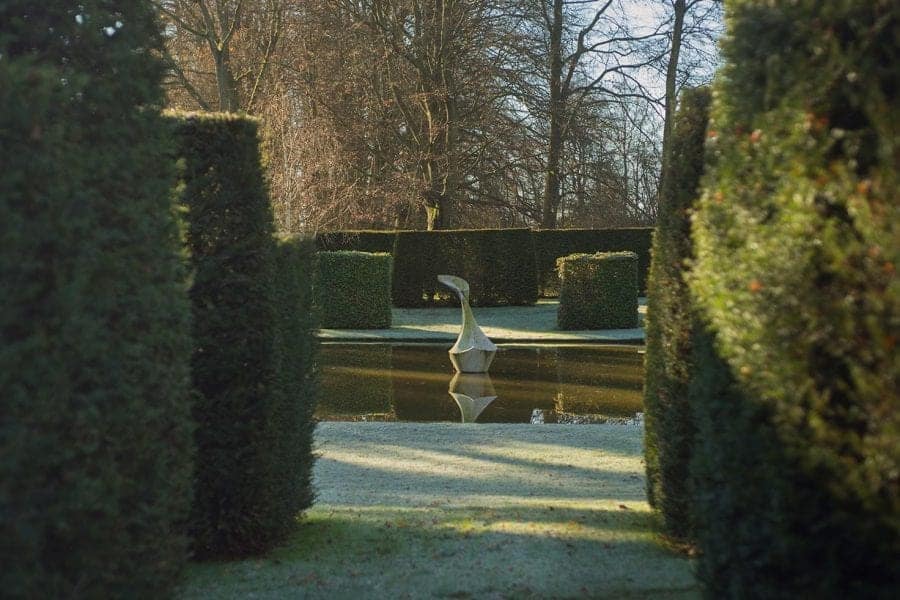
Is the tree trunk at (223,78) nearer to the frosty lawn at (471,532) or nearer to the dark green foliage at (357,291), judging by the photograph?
the dark green foliage at (357,291)

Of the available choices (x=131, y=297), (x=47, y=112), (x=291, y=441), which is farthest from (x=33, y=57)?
(x=291, y=441)

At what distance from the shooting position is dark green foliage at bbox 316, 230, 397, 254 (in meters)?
24.3

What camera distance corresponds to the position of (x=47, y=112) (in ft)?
9.19

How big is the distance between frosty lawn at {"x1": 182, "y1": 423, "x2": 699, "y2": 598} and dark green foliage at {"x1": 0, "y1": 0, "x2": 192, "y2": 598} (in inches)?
50.4

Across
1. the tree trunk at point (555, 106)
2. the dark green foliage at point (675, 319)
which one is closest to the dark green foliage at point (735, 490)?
the dark green foliage at point (675, 319)

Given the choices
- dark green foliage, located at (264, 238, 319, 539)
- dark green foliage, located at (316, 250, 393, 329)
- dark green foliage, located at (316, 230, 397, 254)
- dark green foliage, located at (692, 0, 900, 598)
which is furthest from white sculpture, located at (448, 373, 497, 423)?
dark green foliage, located at (316, 230, 397, 254)

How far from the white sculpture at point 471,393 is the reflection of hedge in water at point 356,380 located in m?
0.85

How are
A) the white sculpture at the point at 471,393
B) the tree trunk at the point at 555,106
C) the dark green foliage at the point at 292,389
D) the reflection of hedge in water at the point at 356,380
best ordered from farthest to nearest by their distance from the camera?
the tree trunk at the point at 555,106
the reflection of hedge in water at the point at 356,380
the white sculpture at the point at 471,393
the dark green foliage at the point at 292,389

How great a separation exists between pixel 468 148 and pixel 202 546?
23.4 metres

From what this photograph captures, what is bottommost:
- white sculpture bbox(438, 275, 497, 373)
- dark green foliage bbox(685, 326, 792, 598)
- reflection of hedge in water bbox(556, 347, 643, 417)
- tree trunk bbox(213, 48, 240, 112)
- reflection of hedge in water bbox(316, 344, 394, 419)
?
reflection of hedge in water bbox(316, 344, 394, 419)

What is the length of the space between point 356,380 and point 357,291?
687 centimetres

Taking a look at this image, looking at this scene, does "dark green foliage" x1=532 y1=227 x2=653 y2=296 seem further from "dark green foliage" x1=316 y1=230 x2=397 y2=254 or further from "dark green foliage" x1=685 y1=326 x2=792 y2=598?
"dark green foliage" x1=685 y1=326 x2=792 y2=598

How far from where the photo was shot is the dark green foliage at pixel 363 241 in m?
24.3

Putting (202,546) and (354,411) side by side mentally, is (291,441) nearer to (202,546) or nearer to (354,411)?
(202,546)
